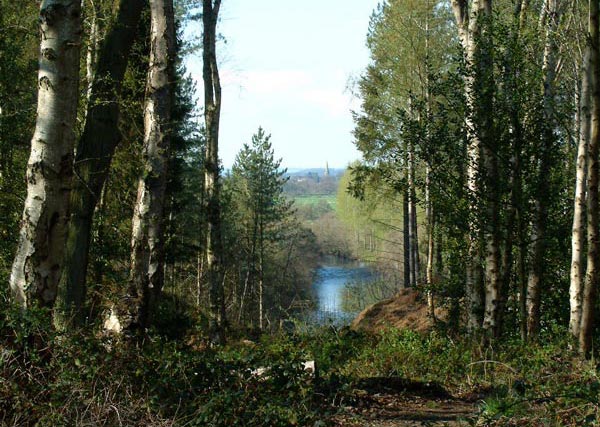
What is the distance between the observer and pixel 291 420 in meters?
4.54

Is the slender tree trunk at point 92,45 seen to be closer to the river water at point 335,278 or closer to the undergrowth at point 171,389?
the undergrowth at point 171,389

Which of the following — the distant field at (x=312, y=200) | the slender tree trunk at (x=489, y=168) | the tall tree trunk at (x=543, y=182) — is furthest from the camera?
the distant field at (x=312, y=200)

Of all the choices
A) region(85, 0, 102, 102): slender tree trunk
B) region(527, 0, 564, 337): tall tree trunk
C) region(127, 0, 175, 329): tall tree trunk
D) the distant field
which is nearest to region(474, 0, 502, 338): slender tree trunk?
region(527, 0, 564, 337): tall tree trunk

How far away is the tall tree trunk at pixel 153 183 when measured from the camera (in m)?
6.62

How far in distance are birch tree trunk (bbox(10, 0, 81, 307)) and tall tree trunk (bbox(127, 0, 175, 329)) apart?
1.32 m

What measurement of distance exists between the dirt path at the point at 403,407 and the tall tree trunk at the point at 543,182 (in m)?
3.98

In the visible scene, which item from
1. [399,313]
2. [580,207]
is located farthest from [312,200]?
[580,207]

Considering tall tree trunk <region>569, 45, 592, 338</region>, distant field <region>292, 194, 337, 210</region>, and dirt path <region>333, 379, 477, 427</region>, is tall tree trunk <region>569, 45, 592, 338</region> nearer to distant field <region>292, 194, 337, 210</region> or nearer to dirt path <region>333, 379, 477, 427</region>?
dirt path <region>333, 379, 477, 427</region>

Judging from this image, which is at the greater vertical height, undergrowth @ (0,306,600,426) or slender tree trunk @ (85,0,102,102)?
slender tree trunk @ (85,0,102,102)

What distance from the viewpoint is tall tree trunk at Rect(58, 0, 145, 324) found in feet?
31.2

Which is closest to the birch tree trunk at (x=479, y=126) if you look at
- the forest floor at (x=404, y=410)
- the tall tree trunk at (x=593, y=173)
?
the tall tree trunk at (x=593, y=173)

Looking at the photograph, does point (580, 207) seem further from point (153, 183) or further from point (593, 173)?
point (153, 183)

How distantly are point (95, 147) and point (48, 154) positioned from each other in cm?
441

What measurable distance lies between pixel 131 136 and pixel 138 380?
1223 centimetres
